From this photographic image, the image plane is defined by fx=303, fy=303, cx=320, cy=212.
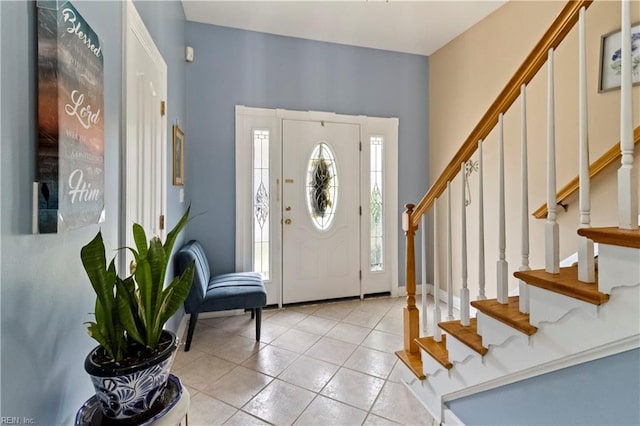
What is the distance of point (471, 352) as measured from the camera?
1333 millimetres

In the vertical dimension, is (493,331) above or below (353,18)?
below

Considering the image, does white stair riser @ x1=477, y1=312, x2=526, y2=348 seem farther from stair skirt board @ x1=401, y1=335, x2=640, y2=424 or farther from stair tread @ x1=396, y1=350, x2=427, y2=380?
stair tread @ x1=396, y1=350, x2=427, y2=380

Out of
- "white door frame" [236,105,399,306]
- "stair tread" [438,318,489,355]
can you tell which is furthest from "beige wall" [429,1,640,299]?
"stair tread" [438,318,489,355]

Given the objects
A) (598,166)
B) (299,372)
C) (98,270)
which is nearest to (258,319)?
(299,372)

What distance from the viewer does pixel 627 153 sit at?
2.70 feet

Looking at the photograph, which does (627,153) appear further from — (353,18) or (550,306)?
(353,18)

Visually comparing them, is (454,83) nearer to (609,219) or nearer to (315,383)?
(609,219)

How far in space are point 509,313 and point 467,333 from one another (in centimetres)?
28

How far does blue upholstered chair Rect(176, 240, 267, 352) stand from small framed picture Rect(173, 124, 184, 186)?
576 millimetres

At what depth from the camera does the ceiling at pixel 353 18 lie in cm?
277

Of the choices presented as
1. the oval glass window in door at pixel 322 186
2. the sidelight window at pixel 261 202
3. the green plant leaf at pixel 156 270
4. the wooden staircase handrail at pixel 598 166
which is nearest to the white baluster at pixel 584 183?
the wooden staircase handrail at pixel 598 166

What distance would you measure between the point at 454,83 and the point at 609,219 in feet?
6.99

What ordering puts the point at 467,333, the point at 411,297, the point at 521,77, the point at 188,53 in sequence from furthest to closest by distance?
the point at 188,53 < the point at 411,297 < the point at 467,333 < the point at 521,77

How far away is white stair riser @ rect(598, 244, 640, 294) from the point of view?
78 cm
